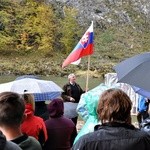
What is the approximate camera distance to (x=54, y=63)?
3809 centimetres

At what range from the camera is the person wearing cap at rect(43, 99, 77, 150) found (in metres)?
4.12

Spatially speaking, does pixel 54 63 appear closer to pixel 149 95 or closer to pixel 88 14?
pixel 88 14

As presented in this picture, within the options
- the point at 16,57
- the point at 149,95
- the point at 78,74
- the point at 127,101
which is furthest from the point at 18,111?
the point at 16,57

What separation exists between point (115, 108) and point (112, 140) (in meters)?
0.19

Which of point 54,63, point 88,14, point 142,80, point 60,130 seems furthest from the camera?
point 88,14

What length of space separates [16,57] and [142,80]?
39.1 metres

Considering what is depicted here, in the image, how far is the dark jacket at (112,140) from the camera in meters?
2.62

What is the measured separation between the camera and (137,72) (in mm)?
3859

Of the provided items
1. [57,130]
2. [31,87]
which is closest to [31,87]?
[31,87]

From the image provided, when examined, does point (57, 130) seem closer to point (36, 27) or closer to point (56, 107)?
point (56, 107)

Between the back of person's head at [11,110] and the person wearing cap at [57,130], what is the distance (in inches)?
58.8

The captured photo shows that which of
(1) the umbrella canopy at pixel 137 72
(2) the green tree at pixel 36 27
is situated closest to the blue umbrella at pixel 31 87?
(1) the umbrella canopy at pixel 137 72

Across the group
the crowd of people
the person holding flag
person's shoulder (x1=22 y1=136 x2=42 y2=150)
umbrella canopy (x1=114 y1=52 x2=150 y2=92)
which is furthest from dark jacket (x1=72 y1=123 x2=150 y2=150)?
the person holding flag

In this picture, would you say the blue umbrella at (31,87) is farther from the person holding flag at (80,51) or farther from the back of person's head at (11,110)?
the person holding flag at (80,51)
